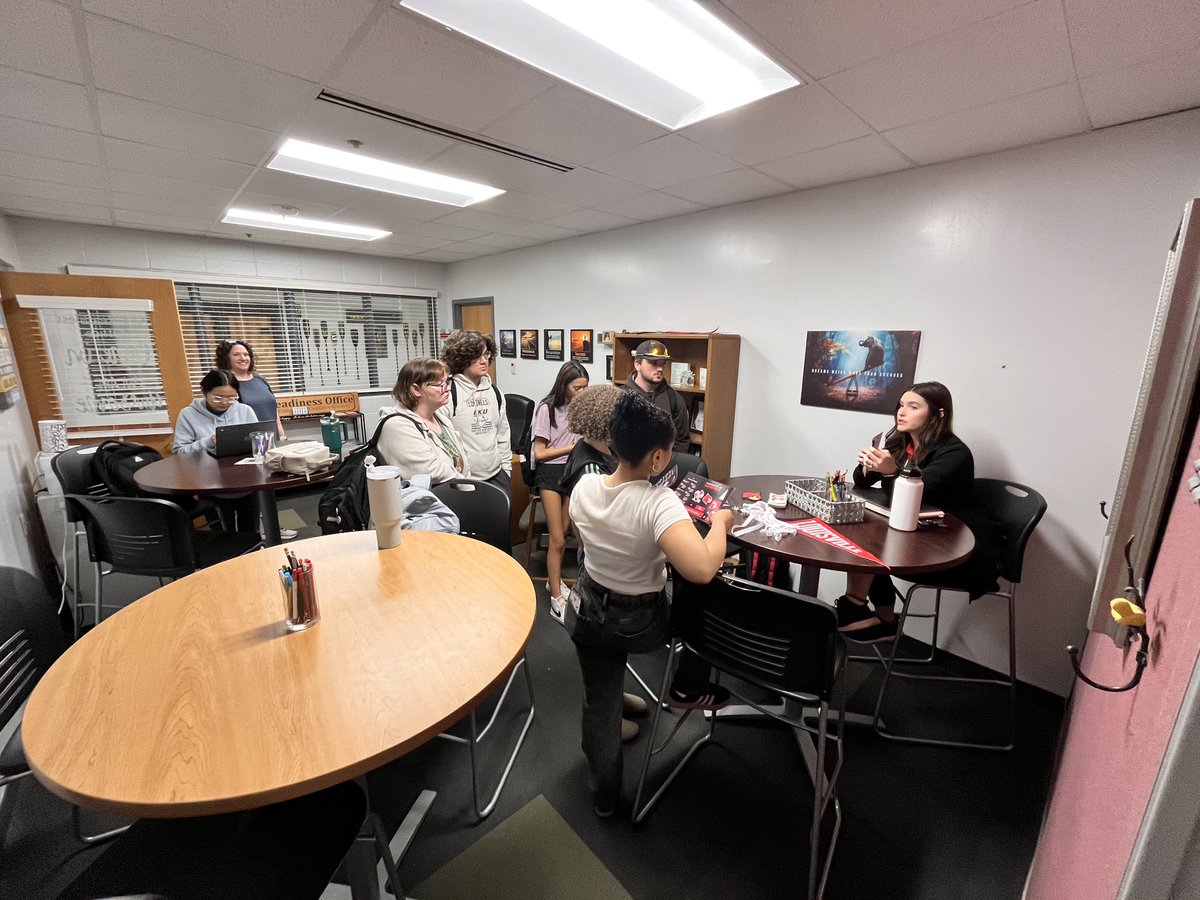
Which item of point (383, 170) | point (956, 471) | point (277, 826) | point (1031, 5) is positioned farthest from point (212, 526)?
point (1031, 5)

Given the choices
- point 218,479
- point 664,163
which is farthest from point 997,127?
point 218,479

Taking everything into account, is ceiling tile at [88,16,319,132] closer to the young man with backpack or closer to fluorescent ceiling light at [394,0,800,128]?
fluorescent ceiling light at [394,0,800,128]

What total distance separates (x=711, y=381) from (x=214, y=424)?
3388 mm

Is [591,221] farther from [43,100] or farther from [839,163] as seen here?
[43,100]

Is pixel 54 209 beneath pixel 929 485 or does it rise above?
above

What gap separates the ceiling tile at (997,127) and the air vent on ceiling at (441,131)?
Result: 1.63m

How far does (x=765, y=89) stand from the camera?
1771 mm

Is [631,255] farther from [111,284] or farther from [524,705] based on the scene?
[111,284]

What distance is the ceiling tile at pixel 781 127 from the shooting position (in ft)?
6.00

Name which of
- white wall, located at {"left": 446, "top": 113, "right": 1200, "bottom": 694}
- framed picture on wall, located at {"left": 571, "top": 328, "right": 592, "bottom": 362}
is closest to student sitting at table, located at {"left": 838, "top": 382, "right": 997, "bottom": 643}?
white wall, located at {"left": 446, "top": 113, "right": 1200, "bottom": 694}

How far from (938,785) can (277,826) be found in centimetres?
218

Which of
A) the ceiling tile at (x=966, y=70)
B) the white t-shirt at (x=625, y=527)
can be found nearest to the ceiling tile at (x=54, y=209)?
the white t-shirt at (x=625, y=527)

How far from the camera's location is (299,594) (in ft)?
3.61

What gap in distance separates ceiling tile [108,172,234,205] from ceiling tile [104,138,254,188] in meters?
0.11
